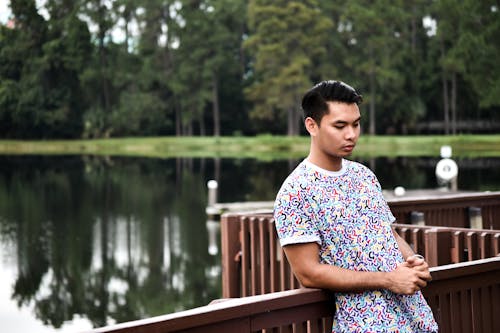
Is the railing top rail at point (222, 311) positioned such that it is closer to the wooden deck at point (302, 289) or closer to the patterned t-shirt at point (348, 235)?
the wooden deck at point (302, 289)

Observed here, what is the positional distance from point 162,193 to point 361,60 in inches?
1076

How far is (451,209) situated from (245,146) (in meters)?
39.5

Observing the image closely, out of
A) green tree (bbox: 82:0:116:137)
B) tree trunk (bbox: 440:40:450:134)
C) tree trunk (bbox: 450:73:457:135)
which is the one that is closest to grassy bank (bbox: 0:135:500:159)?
green tree (bbox: 82:0:116:137)

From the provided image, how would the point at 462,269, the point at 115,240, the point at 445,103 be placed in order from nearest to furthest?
the point at 462,269 → the point at 115,240 → the point at 445,103

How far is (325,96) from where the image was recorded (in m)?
2.17

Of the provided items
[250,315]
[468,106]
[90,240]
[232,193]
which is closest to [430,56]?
[468,106]

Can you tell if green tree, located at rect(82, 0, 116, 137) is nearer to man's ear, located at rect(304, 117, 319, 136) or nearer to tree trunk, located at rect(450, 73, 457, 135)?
tree trunk, located at rect(450, 73, 457, 135)

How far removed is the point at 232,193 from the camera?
65.5ft

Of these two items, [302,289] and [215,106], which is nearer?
[302,289]

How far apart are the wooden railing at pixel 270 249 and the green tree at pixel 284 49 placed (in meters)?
38.1

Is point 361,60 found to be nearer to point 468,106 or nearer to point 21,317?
point 468,106

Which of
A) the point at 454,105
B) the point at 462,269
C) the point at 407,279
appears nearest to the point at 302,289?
the point at 407,279

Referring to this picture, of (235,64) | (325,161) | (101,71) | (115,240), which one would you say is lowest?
(115,240)

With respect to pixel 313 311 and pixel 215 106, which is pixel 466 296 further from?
pixel 215 106
